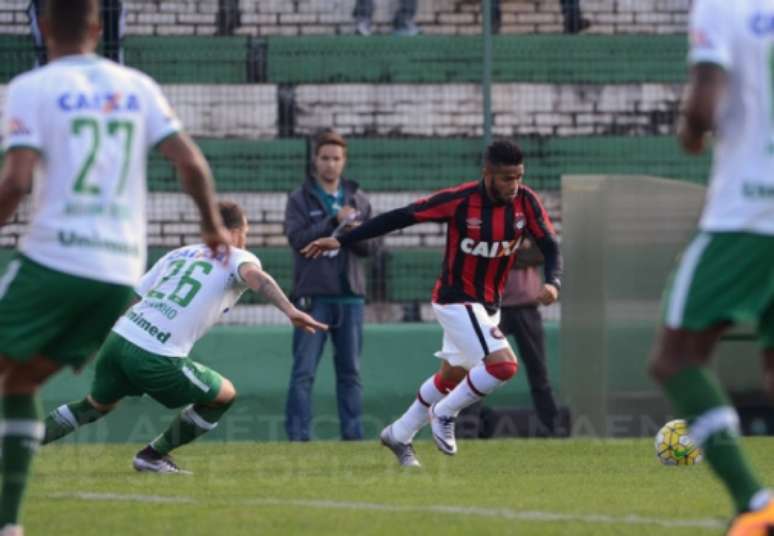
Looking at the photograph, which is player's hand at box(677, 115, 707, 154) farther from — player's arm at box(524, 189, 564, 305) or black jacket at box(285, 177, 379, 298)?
black jacket at box(285, 177, 379, 298)

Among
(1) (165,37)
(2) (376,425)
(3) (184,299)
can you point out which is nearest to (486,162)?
(3) (184,299)

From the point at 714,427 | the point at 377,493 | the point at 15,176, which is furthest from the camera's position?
the point at 377,493

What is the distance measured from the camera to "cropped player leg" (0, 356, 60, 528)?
5.93m

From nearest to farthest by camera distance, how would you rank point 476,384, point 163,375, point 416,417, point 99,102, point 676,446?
point 99,102 → point 163,375 → point 676,446 → point 476,384 → point 416,417

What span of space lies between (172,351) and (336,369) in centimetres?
397

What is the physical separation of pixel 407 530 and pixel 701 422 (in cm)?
148

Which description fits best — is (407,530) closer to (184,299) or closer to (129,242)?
(129,242)

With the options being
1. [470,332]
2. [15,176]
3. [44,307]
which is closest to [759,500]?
[44,307]

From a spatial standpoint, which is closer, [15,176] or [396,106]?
[15,176]

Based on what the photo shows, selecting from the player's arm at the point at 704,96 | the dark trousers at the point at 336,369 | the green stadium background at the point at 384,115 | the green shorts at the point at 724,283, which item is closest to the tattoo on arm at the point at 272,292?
the green shorts at the point at 724,283

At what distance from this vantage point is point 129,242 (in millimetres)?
5941

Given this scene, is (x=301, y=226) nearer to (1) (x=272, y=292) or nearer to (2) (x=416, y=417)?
(2) (x=416, y=417)

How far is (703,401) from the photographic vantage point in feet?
17.7

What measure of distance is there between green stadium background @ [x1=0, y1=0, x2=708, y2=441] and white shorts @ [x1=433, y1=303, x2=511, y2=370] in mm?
3633
